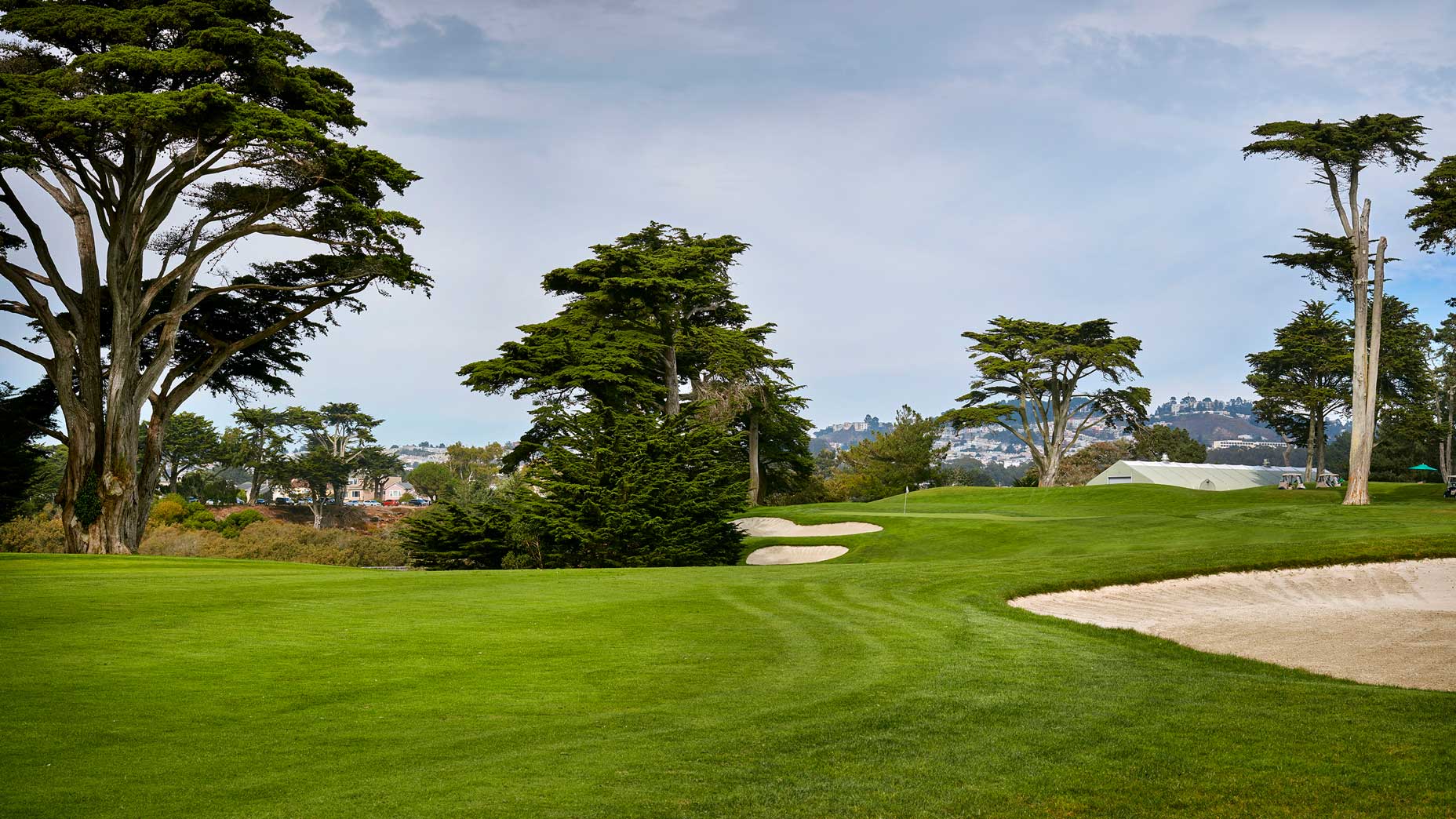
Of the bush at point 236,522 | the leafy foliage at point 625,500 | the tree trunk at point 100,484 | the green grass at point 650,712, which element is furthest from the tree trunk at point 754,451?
the green grass at point 650,712

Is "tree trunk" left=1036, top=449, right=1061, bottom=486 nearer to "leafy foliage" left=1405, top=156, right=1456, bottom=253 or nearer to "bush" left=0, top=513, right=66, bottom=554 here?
"leafy foliage" left=1405, top=156, right=1456, bottom=253

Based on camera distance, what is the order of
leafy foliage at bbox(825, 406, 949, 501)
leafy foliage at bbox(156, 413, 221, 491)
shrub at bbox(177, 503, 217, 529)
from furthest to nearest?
leafy foliage at bbox(156, 413, 221, 491) < leafy foliage at bbox(825, 406, 949, 501) < shrub at bbox(177, 503, 217, 529)

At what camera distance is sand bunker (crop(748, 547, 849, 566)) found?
30.1m

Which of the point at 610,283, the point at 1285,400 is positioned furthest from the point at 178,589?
the point at 1285,400

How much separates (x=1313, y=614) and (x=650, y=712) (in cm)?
1103

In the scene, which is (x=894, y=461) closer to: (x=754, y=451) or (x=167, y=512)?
(x=754, y=451)

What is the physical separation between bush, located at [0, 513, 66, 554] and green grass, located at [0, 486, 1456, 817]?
28.0m

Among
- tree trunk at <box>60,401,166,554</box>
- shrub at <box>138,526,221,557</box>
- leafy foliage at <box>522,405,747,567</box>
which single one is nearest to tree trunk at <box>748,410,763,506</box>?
leafy foliage at <box>522,405,747,567</box>

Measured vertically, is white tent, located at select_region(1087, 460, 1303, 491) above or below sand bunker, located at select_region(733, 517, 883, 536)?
above

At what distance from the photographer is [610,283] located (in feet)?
128

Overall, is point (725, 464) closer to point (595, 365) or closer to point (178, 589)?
point (595, 365)

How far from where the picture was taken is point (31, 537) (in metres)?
39.1

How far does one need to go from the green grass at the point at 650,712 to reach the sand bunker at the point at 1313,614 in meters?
0.90

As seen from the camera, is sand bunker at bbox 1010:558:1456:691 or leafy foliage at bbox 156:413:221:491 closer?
sand bunker at bbox 1010:558:1456:691
